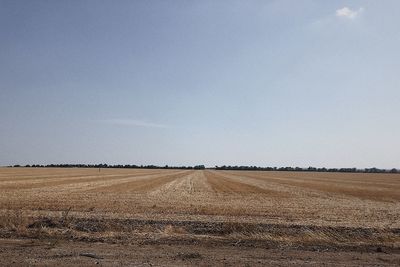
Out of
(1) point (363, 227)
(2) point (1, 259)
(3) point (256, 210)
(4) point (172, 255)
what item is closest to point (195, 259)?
(4) point (172, 255)

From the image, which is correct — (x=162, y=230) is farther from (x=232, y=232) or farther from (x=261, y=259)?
(x=261, y=259)

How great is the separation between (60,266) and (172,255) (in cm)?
304

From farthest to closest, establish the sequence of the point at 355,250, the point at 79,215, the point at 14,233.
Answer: the point at 79,215 → the point at 14,233 → the point at 355,250

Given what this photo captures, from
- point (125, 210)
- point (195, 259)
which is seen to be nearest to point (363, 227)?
point (195, 259)

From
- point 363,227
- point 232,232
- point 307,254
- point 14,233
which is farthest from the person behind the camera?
point 363,227

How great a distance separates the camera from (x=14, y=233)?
15.4m

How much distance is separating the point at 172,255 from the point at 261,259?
2400 millimetres

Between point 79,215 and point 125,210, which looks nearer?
point 79,215

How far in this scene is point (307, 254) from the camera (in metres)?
12.6

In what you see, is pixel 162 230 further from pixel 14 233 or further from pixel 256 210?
pixel 256 210

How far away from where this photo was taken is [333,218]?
74.7ft

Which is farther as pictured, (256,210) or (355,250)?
(256,210)

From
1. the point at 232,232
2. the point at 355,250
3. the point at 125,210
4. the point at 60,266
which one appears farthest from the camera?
the point at 125,210

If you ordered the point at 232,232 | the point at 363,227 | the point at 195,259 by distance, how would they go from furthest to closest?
the point at 363,227
the point at 232,232
the point at 195,259
